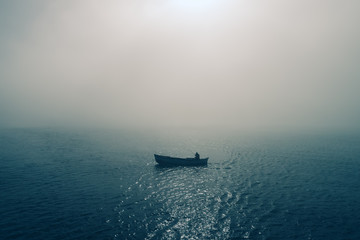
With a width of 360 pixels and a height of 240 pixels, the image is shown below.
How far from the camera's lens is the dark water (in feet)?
87.0

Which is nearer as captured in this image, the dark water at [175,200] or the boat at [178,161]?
the dark water at [175,200]

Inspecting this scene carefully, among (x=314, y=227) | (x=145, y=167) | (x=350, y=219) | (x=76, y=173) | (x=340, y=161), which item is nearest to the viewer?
(x=314, y=227)

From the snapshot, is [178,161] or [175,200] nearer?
[175,200]

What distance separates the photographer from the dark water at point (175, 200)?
2653 centimetres

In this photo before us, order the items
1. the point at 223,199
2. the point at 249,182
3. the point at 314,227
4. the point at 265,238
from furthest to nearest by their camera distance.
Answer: the point at 249,182 < the point at 223,199 < the point at 314,227 < the point at 265,238

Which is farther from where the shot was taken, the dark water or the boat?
the boat

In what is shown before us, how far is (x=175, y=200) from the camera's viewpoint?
36.8 meters

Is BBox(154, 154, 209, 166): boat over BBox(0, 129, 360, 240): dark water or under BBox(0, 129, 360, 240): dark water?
over

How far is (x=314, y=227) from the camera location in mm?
28109

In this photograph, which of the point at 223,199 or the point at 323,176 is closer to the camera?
the point at 223,199

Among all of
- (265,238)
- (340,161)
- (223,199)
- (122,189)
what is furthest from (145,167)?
(340,161)

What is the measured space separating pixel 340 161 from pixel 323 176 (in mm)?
24737

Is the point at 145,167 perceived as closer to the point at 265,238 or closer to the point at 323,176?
the point at 265,238

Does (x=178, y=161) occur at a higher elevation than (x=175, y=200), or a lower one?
higher
